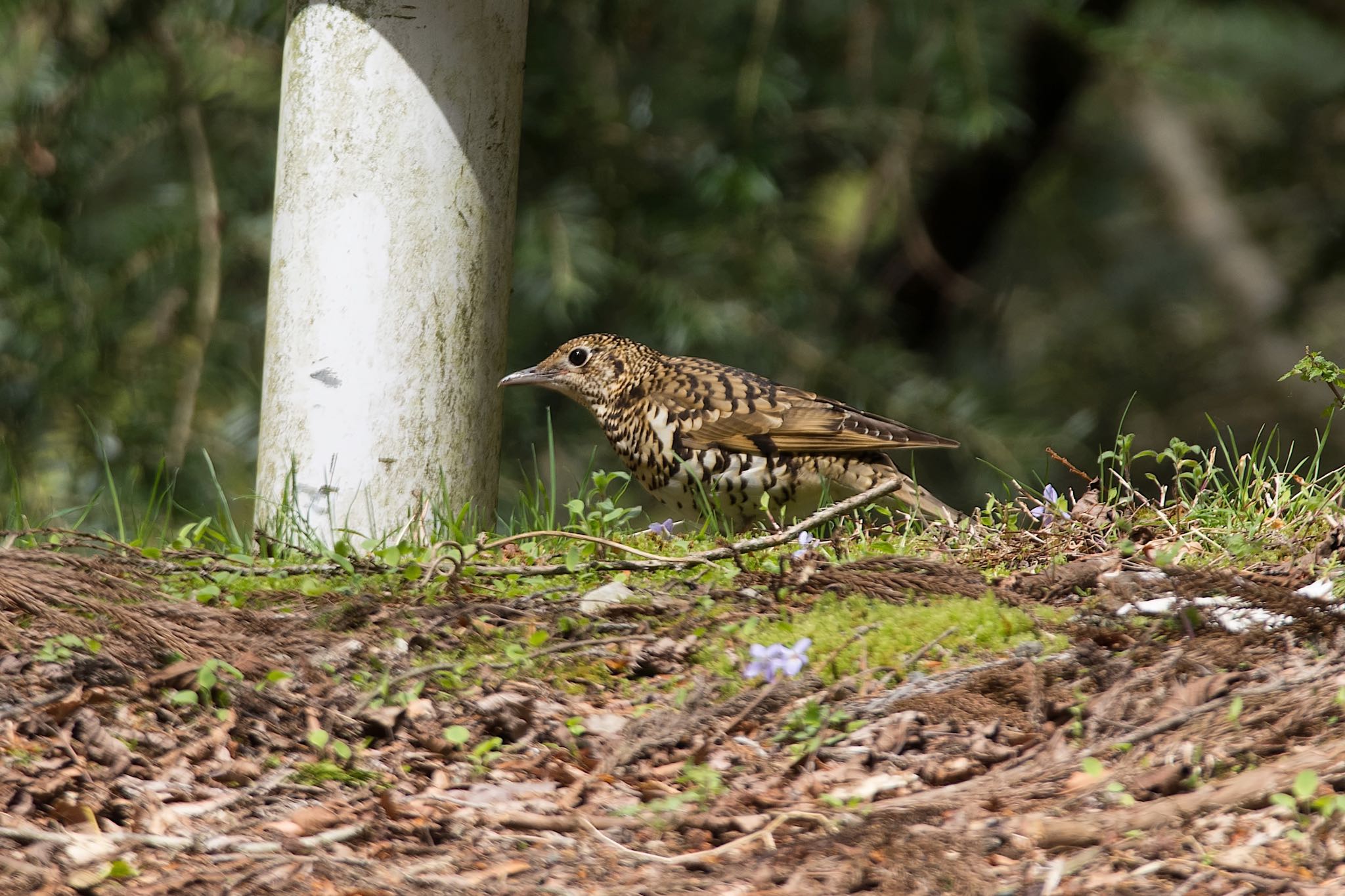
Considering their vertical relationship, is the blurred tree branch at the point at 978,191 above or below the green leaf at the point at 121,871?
above

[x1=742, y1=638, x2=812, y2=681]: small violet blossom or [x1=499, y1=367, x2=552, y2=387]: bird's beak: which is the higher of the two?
[x1=499, y1=367, x2=552, y2=387]: bird's beak

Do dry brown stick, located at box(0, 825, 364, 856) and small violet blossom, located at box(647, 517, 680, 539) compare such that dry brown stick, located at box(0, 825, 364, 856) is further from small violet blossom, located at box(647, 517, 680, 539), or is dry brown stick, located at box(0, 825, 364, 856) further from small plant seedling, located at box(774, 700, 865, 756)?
small violet blossom, located at box(647, 517, 680, 539)

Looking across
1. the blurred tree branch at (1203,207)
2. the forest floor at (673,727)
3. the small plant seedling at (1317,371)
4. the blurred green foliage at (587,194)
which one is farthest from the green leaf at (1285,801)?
the blurred tree branch at (1203,207)

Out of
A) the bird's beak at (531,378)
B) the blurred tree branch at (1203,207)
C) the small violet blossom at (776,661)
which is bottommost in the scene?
the small violet blossom at (776,661)

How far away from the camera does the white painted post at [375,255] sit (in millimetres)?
4453

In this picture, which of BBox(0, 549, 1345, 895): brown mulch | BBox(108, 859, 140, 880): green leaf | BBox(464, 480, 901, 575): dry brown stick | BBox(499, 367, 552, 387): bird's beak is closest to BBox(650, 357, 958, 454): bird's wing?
BBox(499, 367, 552, 387): bird's beak

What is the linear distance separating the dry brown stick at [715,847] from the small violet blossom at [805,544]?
131 cm

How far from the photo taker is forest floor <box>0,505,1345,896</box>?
2.55 meters

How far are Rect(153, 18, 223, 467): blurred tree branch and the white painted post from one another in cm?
222

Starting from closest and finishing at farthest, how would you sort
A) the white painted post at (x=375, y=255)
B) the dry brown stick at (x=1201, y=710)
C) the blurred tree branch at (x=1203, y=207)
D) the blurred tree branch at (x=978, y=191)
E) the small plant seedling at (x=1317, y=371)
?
1. the dry brown stick at (x=1201, y=710)
2. the small plant seedling at (x=1317, y=371)
3. the white painted post at (x=375, y=255)
4. the blurred tree branch at (x=978, y=191)
5. the blurred tree branch at (x=1203, y=207)

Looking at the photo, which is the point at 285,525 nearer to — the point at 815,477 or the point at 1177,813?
the point at 815,477

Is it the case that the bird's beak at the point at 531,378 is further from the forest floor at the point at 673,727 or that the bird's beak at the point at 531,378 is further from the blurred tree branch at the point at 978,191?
the blurred tree branch at the point at 978,191

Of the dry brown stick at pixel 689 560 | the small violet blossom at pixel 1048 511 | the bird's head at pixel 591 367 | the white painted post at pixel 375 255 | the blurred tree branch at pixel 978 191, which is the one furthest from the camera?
the blurred tree branch at pixel 978 191

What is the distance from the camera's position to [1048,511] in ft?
13.5
